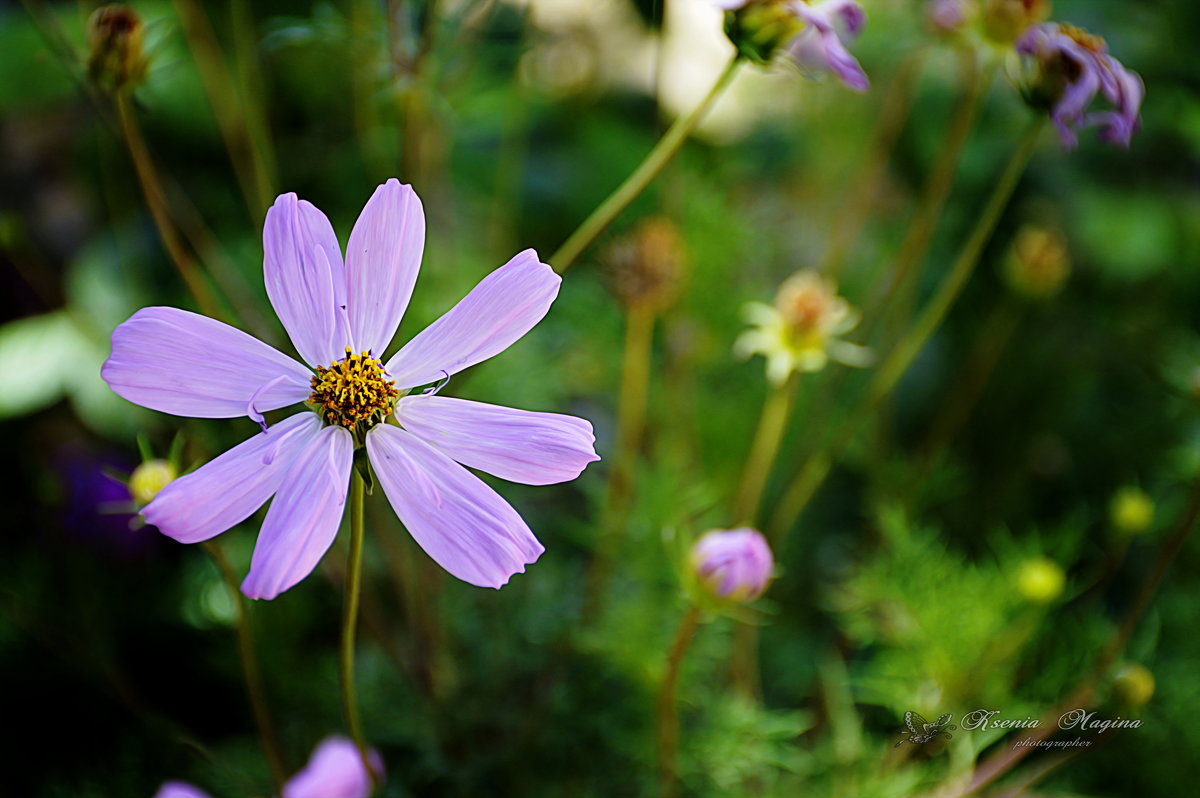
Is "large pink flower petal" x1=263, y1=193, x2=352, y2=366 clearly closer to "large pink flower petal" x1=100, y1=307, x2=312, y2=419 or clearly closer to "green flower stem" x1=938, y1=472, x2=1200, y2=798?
"large pink flower petal" x1=100, y1=307, x2=312, y2=419

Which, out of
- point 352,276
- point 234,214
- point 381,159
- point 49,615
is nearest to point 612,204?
point 352,276

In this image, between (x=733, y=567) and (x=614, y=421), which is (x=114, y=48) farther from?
(x=614, y=421)

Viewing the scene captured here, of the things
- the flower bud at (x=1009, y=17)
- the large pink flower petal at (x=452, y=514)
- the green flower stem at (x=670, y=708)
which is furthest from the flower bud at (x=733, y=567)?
the flower bud at (x=1009, y=17)

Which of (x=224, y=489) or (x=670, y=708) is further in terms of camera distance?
(x=670, y=708)

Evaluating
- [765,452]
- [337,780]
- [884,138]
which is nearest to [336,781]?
[337,780]

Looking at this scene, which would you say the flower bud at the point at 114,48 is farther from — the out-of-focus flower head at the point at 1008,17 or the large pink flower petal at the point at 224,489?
the out-of-focus flower head at the point at 1008,17

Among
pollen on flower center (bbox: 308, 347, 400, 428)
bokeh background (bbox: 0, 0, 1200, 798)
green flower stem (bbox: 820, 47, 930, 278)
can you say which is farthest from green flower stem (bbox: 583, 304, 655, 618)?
pollen on flower center (bbox: 308, 347, 400, 428)

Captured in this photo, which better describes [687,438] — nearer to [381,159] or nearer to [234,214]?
[381,159]
